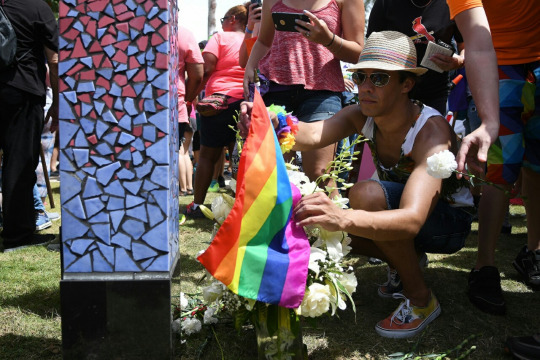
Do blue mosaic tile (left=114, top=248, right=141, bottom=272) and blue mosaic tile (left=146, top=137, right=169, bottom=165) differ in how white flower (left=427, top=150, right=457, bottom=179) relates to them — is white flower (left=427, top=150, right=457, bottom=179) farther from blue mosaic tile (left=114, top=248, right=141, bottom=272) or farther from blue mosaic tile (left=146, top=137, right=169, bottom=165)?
blue mosaic tile (left=114, top=248, right=141, bottom=272)

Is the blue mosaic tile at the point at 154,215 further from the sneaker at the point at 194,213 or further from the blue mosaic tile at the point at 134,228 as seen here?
the sneaker at the point at 194,213

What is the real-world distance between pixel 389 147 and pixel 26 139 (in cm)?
262

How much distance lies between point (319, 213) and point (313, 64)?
1.52 m

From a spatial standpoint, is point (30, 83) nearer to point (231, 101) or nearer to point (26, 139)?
point (26, 139)

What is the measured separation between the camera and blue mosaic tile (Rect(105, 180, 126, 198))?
189 centimetres

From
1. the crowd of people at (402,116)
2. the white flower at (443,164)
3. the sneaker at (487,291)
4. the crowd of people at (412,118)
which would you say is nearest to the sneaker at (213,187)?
the crowd of people at (402,116)

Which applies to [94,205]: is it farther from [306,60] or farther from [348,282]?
[306,60]

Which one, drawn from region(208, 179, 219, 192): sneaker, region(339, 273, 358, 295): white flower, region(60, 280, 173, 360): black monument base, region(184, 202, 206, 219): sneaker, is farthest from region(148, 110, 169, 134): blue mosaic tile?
region(208, 179, 219, 192): sneaker

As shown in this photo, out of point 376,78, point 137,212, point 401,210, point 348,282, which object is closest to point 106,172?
point 137,212

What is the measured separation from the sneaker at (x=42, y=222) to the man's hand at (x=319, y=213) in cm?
338

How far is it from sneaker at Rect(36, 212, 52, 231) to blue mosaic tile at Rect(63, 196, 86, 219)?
2.96 metres

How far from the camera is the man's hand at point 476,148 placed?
75.4 inches

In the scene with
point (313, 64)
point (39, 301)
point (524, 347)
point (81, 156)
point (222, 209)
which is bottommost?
point (39, 301)

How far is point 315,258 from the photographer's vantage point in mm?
Answer: 1940
